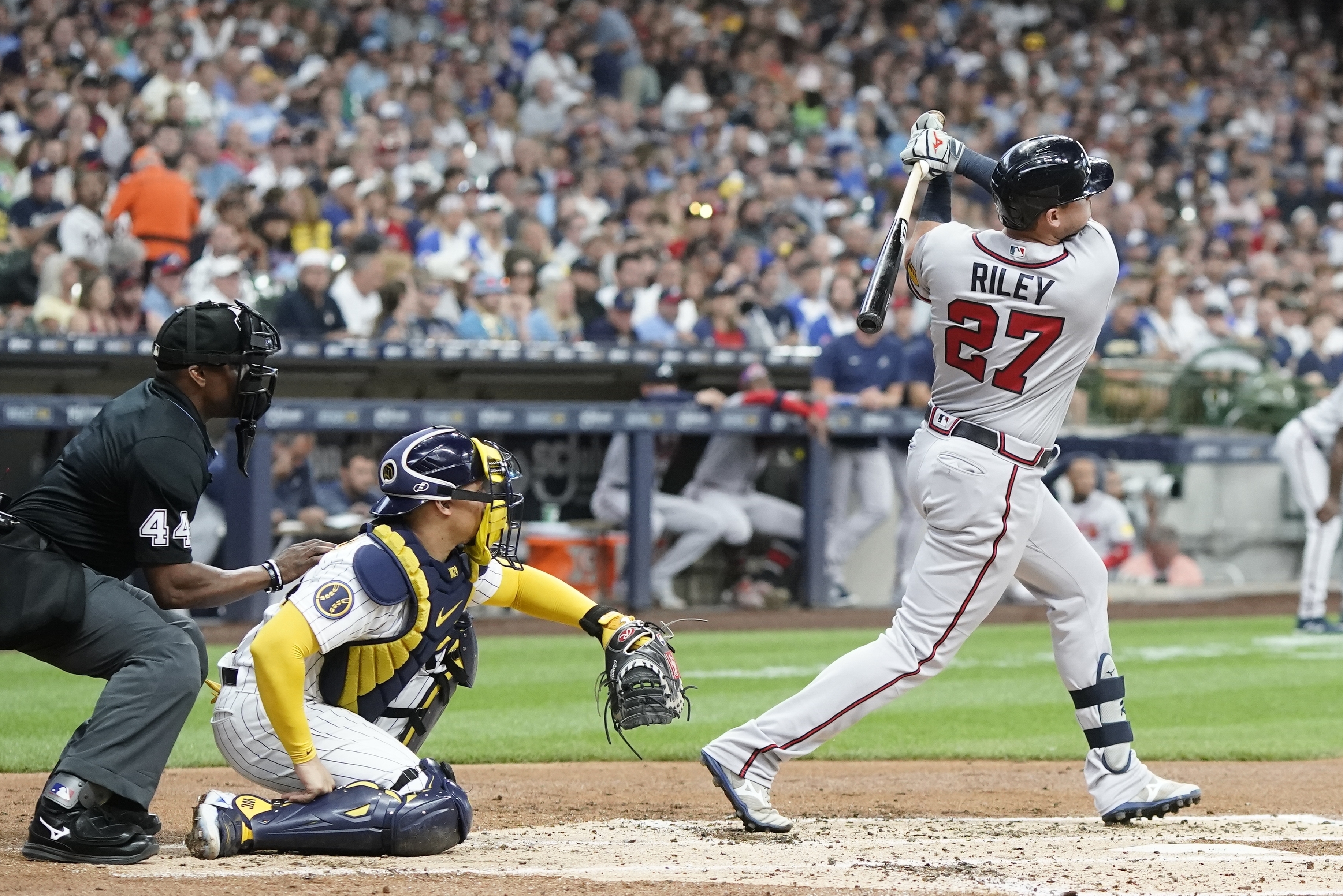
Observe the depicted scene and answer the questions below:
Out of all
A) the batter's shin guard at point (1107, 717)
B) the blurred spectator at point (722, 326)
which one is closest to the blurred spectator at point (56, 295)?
the blurred spectator at point (722, 326)

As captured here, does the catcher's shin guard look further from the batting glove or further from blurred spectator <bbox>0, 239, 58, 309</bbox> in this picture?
blurred spectator <bbox>0, 239, 58, 309</bbox>

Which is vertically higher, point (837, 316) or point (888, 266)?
A: point (888, 266)

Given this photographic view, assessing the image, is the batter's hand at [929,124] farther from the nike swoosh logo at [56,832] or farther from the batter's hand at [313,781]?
the nike swoosh logo at [56,832]

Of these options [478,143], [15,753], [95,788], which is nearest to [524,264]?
[478,143]

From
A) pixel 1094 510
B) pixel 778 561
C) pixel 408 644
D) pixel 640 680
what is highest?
pixel 408 644

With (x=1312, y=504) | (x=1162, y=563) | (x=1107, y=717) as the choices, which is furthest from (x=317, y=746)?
(x=1162, y=563)

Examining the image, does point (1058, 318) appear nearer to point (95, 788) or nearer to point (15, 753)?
point (95, 788)

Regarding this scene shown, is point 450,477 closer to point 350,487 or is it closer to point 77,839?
point 77,839
